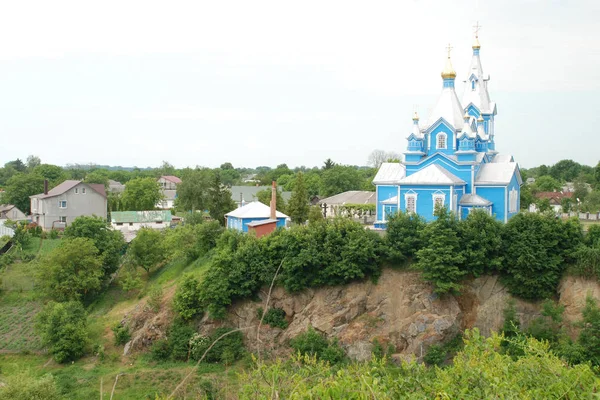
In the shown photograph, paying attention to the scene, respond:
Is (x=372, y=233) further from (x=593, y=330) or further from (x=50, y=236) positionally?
(x=50, y=236)

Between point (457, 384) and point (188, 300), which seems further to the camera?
point (188, 300)

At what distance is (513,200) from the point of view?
2594 cm

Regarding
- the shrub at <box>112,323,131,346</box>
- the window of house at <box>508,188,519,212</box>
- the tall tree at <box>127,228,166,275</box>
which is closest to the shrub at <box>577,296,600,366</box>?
the window of house at <box>508,188,519,212</box>

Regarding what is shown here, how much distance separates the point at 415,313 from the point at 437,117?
10.6m

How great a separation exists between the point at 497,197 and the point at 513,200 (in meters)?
1.21

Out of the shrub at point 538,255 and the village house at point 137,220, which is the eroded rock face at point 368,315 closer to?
the shrub at point 538,255

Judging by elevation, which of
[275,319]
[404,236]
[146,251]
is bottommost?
[275,319]

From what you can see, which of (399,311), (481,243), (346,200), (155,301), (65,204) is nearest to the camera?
(481,243)

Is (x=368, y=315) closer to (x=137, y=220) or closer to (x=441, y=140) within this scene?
(x=441, y=140)

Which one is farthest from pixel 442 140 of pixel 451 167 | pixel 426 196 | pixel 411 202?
pixel 411 202

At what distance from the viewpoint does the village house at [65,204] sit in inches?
1743

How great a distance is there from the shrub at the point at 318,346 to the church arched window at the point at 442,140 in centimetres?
1116

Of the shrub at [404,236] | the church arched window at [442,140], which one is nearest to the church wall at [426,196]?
the church arched window at [442,140]

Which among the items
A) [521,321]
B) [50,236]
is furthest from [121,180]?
[521,321]
